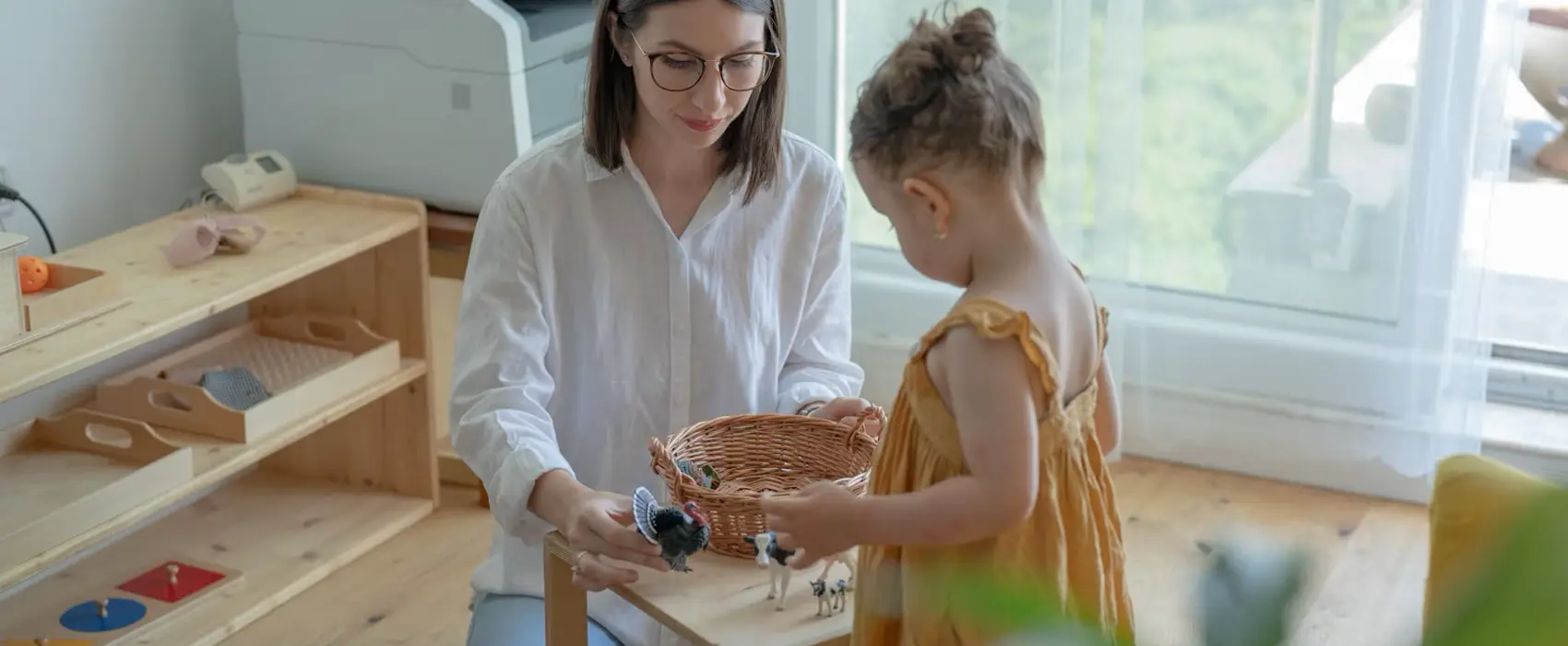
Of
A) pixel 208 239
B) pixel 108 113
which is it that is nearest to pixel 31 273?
pixel 208 239

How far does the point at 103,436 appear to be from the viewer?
2.31m

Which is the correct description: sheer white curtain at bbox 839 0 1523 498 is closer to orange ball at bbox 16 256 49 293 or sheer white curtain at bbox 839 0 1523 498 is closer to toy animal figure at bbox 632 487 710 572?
orange ball at bbox 16 256 49 293

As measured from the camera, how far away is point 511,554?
159cm

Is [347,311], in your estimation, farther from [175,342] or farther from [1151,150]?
[1151,150]

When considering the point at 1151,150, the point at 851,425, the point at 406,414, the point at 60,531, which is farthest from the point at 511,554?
the point at 1151,150

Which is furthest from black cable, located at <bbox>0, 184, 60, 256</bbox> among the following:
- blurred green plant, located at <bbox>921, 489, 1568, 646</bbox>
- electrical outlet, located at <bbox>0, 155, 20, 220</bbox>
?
blurred green plant, located at <bbox>921, 489, 1568, 646</bbox>

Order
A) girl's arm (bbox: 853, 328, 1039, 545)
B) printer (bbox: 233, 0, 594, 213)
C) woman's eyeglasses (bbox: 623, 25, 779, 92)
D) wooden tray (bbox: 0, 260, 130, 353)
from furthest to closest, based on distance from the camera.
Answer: printer (bbox: 233, 0, 594, 213), wooden tray (bbox: 0, 260, 130, 353), woman's eyeglasses (bbox: 623, 25, 779, 92), girl's arm (bbox: 853, 328, 1039, 545)

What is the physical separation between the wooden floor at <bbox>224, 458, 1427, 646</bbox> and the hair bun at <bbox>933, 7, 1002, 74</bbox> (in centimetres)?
120

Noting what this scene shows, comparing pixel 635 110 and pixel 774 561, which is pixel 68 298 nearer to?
pixel 635 110

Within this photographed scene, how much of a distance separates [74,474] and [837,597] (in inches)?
51.8

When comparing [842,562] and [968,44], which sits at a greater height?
[968,44]

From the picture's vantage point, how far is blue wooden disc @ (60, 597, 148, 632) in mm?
2229

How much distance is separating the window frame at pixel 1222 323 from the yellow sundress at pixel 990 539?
151 cm

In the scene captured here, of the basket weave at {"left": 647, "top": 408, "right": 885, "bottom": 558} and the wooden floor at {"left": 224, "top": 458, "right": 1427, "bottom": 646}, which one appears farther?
the wooden floor at {"left": 224, "top": 458, "right": 1427, "bottom": 646}
